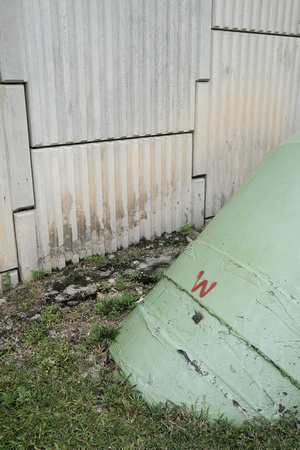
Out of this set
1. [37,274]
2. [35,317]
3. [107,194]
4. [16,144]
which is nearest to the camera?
[35,317]

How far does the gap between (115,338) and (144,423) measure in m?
0.64

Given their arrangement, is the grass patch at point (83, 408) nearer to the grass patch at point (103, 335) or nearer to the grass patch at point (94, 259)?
the grass patch at point (103, 335)

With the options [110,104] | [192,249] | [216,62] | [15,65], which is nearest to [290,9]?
[216,62]

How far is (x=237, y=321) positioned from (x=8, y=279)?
2.29 metres

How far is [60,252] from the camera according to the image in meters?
4.14

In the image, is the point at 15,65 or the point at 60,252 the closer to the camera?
the point at 15,65

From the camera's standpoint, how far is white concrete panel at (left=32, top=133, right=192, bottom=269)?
3.93 meters

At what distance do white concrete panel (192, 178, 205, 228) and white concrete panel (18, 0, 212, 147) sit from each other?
2.18 ft

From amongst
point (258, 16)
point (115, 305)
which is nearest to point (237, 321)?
point (115, 305)

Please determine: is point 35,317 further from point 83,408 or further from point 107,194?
point 107,194

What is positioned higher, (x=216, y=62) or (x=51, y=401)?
(x=216, y=62)

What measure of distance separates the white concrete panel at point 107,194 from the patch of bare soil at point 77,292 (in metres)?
0.17

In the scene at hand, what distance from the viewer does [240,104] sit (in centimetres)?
518

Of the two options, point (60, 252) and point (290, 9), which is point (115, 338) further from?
point (290, 9)
